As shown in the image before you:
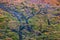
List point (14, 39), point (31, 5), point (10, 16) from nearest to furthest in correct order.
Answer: point (14, 39)
point (10, 16)
point (31, 5)

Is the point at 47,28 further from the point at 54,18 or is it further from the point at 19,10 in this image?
the point at 19,10

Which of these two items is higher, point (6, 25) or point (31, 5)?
point (31, 5)

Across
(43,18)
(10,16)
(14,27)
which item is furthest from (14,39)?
(43,18)

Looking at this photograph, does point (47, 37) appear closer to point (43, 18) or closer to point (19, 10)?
point (43, 18)

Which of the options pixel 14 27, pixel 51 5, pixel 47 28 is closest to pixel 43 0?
pixel 51 5

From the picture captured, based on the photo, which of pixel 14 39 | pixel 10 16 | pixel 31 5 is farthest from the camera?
pixel 31 5

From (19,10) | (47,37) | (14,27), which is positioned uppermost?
(19,10)

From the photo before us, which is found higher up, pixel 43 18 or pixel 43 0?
pixel 43 0

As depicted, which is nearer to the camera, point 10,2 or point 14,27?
point 14,27

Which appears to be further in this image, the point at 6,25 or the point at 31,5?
the point at 31,5
